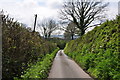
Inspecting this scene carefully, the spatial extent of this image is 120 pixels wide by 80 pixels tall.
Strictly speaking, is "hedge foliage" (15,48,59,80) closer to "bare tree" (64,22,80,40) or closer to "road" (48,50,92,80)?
"road" (48,50,92,80)

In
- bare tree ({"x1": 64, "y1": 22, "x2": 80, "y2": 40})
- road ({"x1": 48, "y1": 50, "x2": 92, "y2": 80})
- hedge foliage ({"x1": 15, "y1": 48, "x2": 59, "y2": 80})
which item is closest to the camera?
hedge foliage ({"x1": 15, "y1": 48, "x2": 59, "y2": 80})

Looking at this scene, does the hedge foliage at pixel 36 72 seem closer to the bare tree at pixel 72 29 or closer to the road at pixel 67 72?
the road at pixel 67 72

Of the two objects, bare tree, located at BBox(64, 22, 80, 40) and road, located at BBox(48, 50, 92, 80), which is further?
bare tree, located at BBox(64, 22, 80, 40)

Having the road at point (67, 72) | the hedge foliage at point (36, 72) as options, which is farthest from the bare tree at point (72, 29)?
the hedge foliage at point (36, 72)

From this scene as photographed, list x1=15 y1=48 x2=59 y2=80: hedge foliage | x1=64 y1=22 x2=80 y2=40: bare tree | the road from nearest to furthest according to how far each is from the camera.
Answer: x1=15 y1=48 x2=59 y2=80: hedge foliage → the road → x1=64 y1=22 x2=80 y2=40: bare tree

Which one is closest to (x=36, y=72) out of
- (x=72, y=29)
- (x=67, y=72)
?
(x=67, y=72)

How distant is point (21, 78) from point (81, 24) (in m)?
30.3

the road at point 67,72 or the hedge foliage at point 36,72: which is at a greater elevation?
the hedge foliage at point 36,72

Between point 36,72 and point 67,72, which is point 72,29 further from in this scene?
point 36,72

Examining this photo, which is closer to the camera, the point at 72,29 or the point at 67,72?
the point at 67,72

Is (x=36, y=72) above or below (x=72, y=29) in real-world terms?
below

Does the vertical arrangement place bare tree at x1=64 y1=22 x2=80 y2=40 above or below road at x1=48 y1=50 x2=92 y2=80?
above

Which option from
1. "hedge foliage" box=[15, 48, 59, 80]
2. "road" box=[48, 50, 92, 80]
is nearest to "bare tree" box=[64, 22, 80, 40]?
"road" box=[48, 50, 92, 80]

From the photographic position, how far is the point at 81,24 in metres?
36.4
